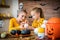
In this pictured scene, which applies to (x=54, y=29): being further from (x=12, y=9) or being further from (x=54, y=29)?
(x=12, y=9)

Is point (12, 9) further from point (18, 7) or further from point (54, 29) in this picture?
point (54, 29)

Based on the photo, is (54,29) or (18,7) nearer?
(54,29)

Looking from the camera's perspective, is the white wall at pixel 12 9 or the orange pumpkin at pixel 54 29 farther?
the white wall at pixel 12 9

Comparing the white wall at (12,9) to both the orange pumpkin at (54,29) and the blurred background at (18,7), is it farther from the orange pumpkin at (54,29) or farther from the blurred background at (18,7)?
the orange pumpkin at (54,29)

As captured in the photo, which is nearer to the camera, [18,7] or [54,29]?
[54,29]

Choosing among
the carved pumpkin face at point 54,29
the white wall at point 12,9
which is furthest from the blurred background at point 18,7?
the carved pumpkin face at point 54,29

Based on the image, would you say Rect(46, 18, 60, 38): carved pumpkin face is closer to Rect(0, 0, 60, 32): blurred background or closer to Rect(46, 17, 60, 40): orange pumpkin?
Rect(46, 17, 60, 40): orange pumpkin

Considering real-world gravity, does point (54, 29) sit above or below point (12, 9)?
below

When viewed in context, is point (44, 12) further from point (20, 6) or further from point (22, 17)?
point (22, 17)

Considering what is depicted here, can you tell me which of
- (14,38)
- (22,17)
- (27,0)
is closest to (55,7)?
(27,0)

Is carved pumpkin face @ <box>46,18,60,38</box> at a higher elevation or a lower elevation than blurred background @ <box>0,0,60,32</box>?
lower

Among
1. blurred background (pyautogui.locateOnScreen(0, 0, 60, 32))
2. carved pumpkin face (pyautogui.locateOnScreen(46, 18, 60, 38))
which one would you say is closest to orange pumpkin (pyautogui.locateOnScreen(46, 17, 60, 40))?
carved pumpkin face (pyautogui.locateOnScreen(46, 18, 60, 38))

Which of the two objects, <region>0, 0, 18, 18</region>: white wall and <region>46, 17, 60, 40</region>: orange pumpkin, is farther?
<region>0, 0, 18, 18</region>: white wall

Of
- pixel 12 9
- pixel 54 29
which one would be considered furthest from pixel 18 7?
pixel 54 29
